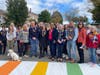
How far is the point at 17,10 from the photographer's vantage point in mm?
61250

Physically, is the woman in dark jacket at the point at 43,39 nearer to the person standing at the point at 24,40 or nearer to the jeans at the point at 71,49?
the person standing at the point at 24,40

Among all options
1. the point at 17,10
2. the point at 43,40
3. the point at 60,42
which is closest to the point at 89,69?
the point at 60,42

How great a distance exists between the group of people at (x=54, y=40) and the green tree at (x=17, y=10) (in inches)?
1799

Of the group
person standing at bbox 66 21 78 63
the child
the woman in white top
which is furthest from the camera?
the woman in white top

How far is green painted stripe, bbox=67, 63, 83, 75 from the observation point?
9859mm

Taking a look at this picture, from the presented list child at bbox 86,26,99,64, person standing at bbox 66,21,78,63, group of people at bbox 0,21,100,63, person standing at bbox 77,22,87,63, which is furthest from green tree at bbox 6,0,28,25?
child at bbox 86,26,99,64

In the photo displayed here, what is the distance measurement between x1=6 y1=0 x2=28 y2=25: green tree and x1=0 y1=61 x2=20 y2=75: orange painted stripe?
4901 cm

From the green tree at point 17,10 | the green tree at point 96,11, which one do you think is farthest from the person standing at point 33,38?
the green tree at point 17,10

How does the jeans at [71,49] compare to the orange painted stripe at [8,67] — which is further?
the jeans at [71,49]

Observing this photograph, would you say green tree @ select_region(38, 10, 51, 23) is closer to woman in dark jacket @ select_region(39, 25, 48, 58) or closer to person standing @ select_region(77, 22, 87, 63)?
woman in dark jacket @ select_region(39, 25, 48, 58)

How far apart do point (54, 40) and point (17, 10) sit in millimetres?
48680

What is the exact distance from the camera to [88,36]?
475 inches

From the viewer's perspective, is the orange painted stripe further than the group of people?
No

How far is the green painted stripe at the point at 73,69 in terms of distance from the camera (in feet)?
32.3
